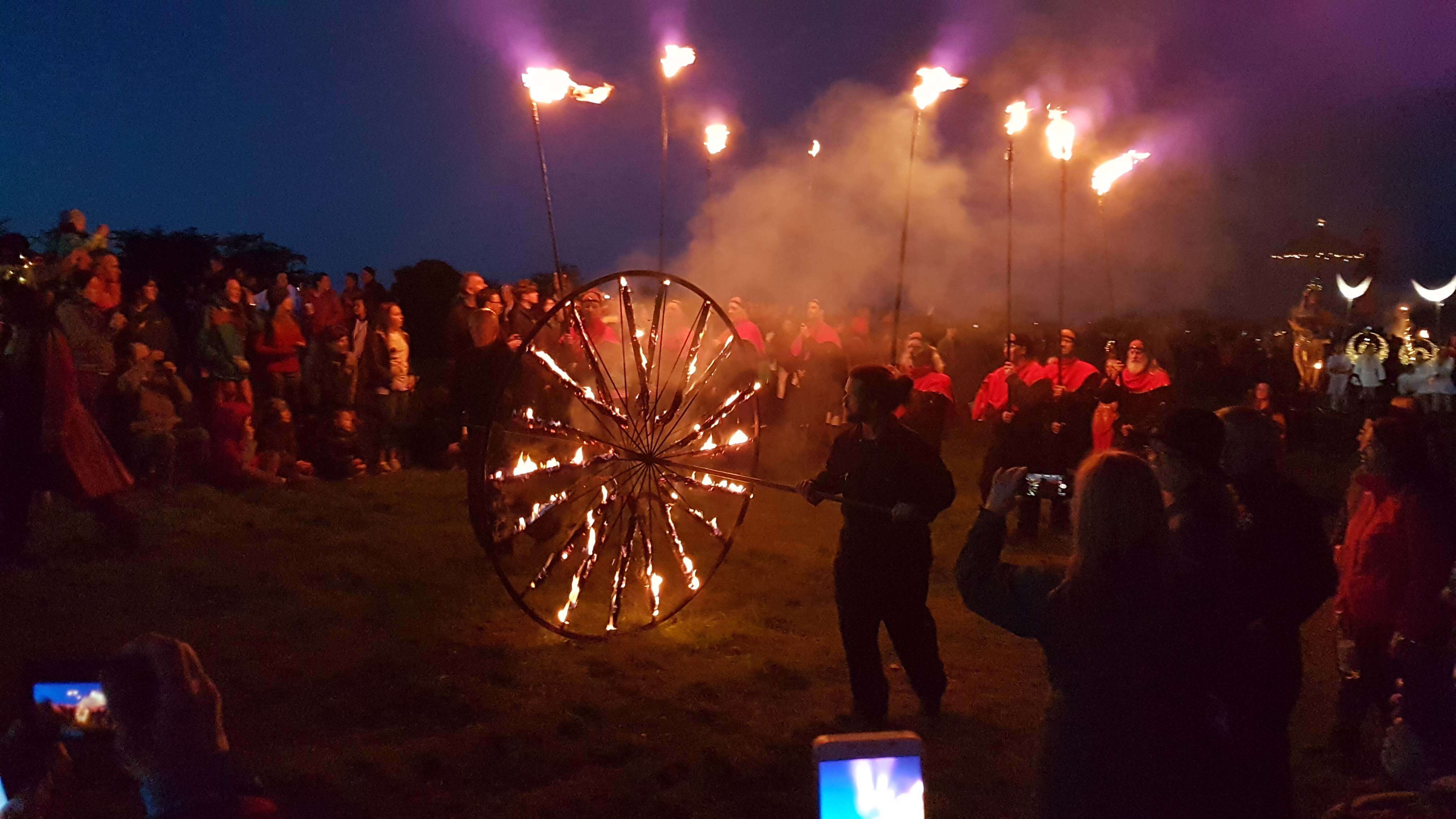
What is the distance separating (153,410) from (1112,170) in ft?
32.0

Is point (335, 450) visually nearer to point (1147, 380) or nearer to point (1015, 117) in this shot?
point (1015, 117)

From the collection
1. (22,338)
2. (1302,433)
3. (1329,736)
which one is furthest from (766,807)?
(1302,433)

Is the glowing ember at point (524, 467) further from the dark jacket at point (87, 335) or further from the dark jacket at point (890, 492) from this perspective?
the dark jacket at point (87, 335)

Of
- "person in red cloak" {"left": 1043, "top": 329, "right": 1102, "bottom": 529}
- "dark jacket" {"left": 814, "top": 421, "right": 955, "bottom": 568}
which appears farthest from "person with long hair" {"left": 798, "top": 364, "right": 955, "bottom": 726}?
"person in red cloak" {"left": 1043, "top": 329, "right": 1102, "bottom": 529}

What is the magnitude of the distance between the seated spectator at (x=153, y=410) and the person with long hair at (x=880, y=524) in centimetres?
601

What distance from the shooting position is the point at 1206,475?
9.07 ft

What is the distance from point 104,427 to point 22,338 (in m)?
2.15

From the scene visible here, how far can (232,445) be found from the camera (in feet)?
28.3

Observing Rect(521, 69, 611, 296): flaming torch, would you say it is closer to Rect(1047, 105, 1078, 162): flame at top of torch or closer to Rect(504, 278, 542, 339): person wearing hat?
Rect(504, 278, 542, 339): person wearing hat

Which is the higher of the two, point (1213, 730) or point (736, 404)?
point (736, 404)

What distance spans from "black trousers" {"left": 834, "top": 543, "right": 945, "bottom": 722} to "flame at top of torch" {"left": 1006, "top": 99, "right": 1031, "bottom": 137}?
580 cm

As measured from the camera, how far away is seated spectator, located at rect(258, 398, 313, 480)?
9.05 m

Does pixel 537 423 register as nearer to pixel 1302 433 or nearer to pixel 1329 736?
pixel 1329 736

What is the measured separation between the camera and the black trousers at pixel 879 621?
4.46 metres
